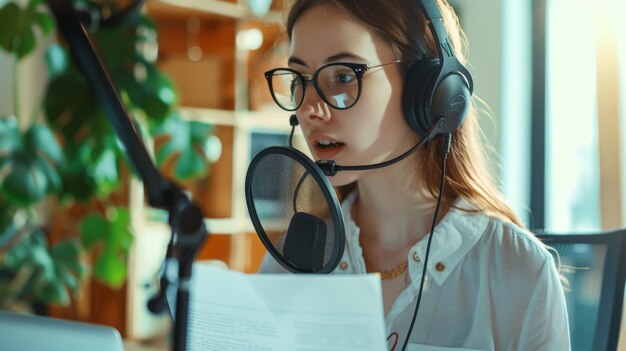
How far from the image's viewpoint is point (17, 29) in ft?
6.35

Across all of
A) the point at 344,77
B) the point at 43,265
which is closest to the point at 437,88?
the point at 344,77

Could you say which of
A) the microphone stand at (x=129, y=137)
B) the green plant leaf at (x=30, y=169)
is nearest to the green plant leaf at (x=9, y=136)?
the green plant leaf at (x=30, y=169)

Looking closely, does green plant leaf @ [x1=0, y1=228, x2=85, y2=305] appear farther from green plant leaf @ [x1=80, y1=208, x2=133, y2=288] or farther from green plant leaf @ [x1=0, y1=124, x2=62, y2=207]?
green plant leaf @ [x1=0, y1=124, x2=62, y2=207]

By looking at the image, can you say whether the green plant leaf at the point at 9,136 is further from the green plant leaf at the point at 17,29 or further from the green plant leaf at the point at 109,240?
the green plant leaf at the point at 109,240

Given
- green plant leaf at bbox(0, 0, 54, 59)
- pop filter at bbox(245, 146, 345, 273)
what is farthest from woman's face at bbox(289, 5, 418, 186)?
green plant leaf at bbox(0, 0, 54, 59)

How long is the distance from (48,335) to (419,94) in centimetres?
63

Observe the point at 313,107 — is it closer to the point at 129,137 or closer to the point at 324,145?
the point at 324,145

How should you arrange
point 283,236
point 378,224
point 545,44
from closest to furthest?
point 283,236 < point 378,224 < point 545,44

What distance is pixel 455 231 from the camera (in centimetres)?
107

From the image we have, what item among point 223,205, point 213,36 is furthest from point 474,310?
point 213,36

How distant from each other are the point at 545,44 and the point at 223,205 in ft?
5.34

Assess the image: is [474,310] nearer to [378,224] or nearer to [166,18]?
[378,224]

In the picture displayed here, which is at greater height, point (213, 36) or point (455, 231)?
point (213, 36)

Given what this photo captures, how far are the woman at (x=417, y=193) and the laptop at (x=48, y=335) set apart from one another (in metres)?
0.52
